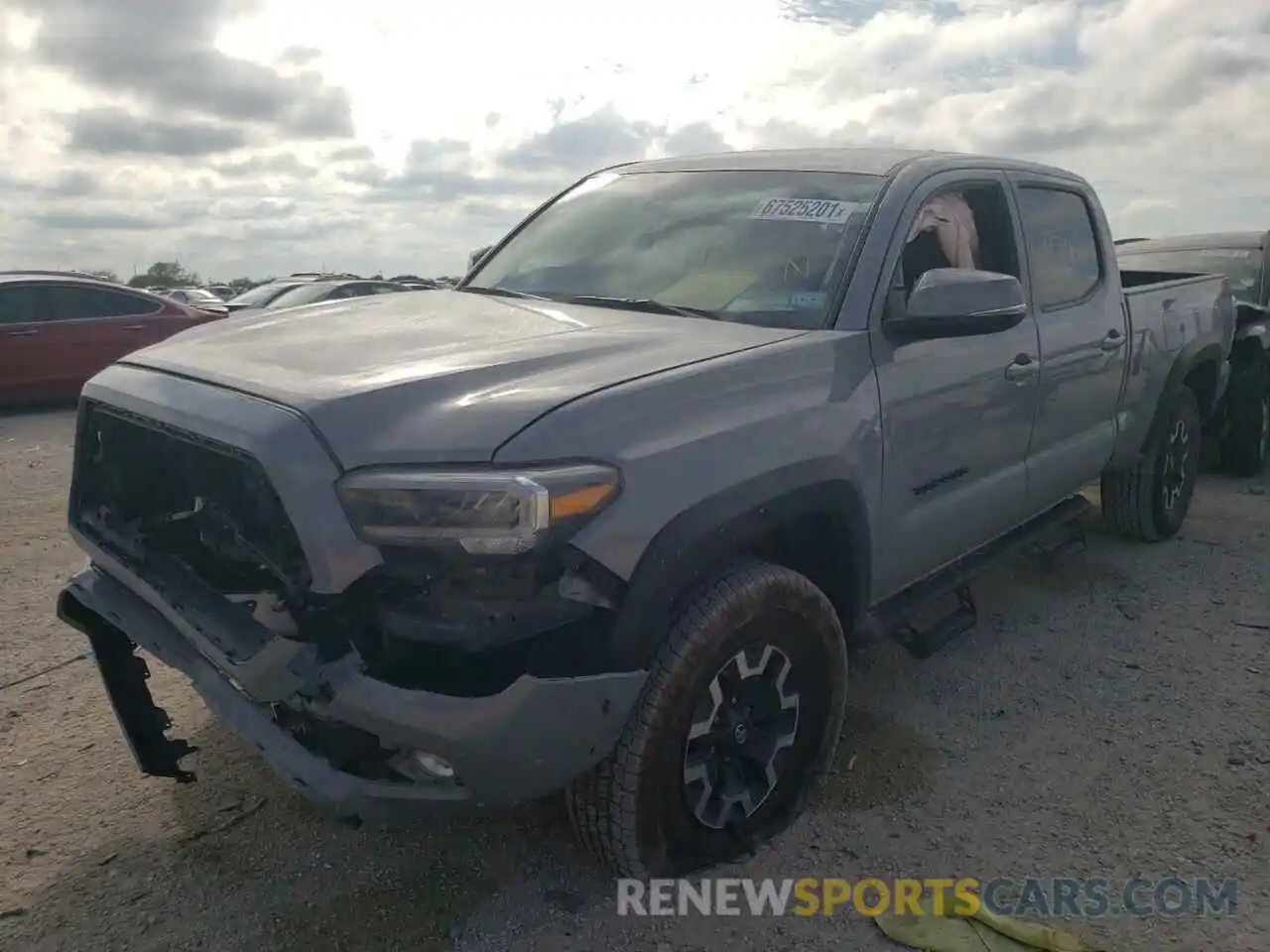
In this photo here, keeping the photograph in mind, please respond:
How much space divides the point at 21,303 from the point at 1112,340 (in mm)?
10056

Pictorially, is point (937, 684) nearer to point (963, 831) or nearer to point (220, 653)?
point (963, 831)

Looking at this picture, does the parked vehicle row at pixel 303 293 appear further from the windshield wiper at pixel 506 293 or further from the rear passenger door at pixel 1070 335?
the rear passenger door at pixel 1070 335

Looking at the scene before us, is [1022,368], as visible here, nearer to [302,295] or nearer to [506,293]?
[506,293]

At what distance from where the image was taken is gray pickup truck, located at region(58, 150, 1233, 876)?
215 cm

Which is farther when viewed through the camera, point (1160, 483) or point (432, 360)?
point (1160, 483)

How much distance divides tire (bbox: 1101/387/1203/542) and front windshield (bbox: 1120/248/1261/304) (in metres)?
2.76

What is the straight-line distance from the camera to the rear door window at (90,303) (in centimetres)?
1045

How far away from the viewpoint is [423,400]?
2.31 metres

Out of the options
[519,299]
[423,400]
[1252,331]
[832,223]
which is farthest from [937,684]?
[1252,331]

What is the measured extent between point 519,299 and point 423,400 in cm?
127

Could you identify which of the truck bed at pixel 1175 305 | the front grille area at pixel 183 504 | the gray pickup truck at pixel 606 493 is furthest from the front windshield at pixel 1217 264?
the front grille area at pixel 183 504

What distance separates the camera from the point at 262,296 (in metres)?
13.9

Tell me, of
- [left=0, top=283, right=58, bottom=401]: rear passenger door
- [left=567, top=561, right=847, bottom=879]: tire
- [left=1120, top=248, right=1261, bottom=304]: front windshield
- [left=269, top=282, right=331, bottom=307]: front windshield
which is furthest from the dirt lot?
[left=269, top=282, right=331, bottom=307]: front windshield

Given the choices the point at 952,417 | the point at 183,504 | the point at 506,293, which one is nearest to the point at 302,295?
the point at 506,293
